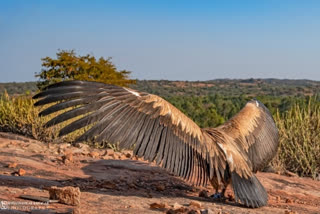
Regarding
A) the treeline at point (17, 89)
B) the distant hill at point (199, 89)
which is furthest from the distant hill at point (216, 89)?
the treeline at point (17, 89)

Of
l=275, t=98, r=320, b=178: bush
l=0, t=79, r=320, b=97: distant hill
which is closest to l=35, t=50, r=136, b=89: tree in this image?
l=275, t=98, r=320, b=178: bush

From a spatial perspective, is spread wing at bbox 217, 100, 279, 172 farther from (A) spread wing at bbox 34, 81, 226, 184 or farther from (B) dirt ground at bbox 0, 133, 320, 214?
(A) spread wing at bbox 34, 81, 226, 184

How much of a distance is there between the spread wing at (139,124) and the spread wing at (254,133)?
994 millimetres

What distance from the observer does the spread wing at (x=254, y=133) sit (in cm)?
702

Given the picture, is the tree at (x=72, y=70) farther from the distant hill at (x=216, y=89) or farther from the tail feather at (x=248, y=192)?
the distant hill at (x=216, y=89)

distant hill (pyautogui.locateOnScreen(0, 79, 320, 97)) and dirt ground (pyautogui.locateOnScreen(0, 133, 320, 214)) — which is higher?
distant hill (pyautogui.locateOnScreen(0, 79, 320, 97))

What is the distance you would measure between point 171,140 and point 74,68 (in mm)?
19732

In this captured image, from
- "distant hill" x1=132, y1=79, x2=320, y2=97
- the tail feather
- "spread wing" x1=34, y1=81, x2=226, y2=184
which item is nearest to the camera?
"spread wing" x1=34, y1=81, x2=226, y2=184

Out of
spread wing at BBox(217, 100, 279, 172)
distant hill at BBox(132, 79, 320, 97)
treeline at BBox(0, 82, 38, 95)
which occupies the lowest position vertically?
treeline at BBox(0, 82, 38, 95)

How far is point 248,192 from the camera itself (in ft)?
19.6

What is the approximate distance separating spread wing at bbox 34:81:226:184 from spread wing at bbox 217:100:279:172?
99 centimetres

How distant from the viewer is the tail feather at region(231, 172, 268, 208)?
589cm

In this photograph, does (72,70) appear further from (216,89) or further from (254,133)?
(216,89)

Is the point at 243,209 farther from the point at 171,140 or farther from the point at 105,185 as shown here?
the point at 105,185
